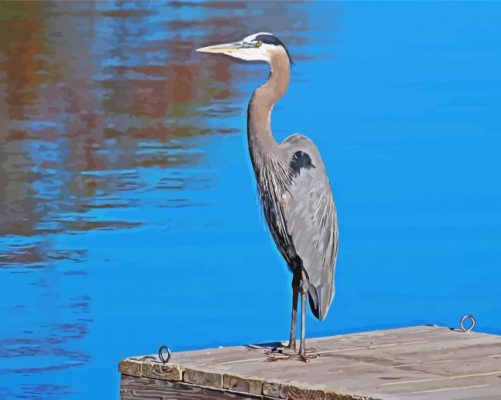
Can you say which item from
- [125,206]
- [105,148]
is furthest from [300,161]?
[105,148]

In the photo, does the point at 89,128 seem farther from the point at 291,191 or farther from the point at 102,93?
the point at 291,191

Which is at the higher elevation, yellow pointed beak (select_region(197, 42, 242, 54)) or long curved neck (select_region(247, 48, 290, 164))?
yellow pointed beak (select_region(197, 42, 242, 54))

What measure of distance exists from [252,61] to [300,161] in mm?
350

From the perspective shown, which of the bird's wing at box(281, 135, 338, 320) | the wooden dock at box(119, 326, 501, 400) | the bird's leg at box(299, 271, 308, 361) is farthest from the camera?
the bird's wing at box(281, 135, 338, 320)

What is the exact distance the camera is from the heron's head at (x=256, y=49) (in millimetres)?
4527

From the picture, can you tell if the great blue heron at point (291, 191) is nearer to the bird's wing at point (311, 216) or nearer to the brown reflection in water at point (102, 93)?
the bird's wing at point (311, 216)

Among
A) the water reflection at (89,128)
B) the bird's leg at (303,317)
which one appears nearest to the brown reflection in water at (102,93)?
the water reflection at (89,128)

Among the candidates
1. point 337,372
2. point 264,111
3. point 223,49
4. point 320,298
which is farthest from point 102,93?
point 337,372

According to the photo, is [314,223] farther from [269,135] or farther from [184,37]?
[184,37]

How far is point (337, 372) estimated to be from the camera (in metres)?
4.21

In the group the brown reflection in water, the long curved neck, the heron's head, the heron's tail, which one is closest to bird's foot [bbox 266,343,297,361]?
the heron's tail

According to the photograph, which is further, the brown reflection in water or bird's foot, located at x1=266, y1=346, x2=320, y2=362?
the brown reflection in water

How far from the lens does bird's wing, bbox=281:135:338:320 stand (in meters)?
4.49

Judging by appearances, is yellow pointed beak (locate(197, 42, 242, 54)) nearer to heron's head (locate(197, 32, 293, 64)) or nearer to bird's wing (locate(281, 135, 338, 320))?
heron's head (locate(197, 32, 293, 64))
